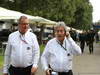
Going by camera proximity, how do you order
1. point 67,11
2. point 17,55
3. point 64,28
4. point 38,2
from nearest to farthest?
point 64,28 → point 17,55 → point 38,2 → point 67,11

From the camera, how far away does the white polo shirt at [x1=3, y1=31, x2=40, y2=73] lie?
6664 mm

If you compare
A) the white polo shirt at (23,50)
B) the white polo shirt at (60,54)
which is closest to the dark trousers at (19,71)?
the white polo shirt at (23,50)

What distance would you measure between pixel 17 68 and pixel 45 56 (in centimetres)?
57

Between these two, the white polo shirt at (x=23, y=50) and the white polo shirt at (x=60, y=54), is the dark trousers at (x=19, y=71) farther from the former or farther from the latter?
the white polo shirt at (x=60, y=54)

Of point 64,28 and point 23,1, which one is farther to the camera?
point 23,1

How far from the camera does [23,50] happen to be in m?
6.66

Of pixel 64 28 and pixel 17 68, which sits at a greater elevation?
pixel 64 28

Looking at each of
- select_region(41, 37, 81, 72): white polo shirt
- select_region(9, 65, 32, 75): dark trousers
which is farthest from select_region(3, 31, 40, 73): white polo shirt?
select_region(41, 37, 81, 72): white polo shirt

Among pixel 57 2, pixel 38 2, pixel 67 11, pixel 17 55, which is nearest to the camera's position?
pixel 17 55

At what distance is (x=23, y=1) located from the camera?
1772 inches

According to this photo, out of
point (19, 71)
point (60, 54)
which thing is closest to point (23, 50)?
point (19, 71)

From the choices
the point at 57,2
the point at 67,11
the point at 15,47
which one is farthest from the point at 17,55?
the point at 67,11

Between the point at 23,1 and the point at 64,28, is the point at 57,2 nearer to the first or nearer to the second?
the point at 23,1

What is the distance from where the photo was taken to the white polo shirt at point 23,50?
6664mm
